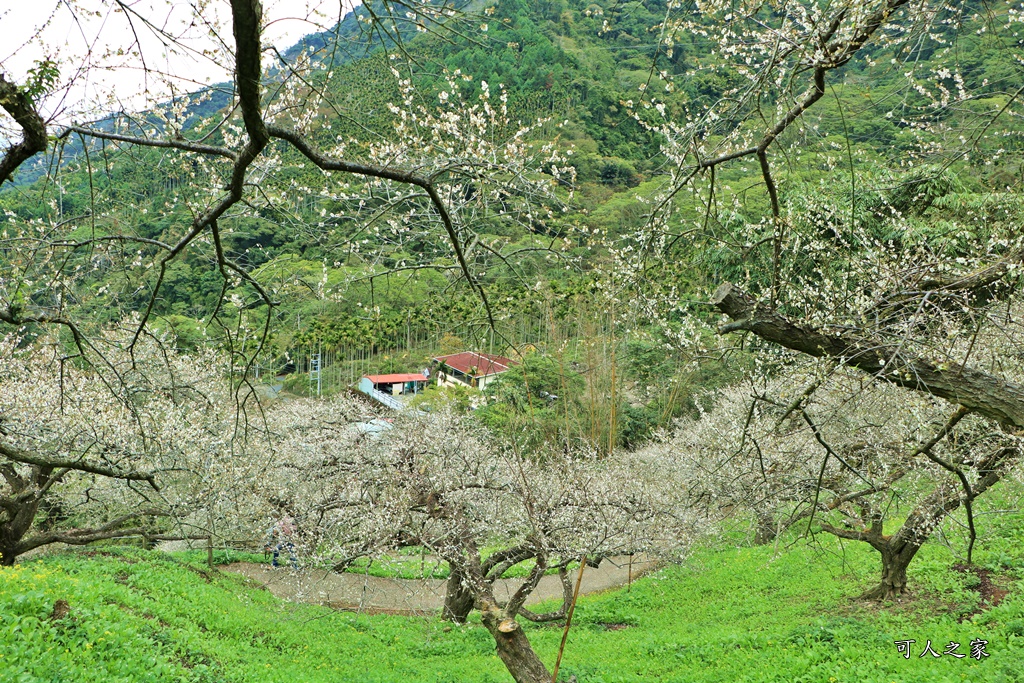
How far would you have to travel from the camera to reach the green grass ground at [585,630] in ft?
18.4

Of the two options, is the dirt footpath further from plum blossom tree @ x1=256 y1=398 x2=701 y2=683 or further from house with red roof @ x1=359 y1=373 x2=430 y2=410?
house with red roof @ x1=359 y1=373 x2=430 y2=410

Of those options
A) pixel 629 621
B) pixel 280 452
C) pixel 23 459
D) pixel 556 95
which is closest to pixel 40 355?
pixel 280 452

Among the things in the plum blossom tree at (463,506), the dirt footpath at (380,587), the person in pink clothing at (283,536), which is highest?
the plum blossom tree at (463,506)

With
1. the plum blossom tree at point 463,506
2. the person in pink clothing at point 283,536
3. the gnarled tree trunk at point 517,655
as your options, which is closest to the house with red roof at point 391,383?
the plum blossom tree at point 463,506

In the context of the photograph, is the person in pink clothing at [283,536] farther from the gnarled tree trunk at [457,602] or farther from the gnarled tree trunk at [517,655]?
the gnarled tree trunk at [517,655]

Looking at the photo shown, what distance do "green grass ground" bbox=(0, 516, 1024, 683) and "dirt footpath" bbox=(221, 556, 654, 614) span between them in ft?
3.49

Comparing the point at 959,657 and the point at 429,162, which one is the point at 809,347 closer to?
the point at 429,162

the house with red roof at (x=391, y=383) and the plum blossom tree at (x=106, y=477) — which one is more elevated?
the plum blossom tree at (x=106, y=477)

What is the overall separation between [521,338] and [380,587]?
22.1 ft

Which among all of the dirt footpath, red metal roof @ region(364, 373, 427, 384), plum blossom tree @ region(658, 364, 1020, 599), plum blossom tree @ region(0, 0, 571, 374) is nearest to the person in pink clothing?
the dirt footpath

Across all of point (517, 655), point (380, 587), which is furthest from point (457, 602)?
point (380, 587)

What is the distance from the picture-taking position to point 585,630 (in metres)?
10.0

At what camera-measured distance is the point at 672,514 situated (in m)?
10.5

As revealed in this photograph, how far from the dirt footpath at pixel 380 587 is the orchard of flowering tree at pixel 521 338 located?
0.16 metres
